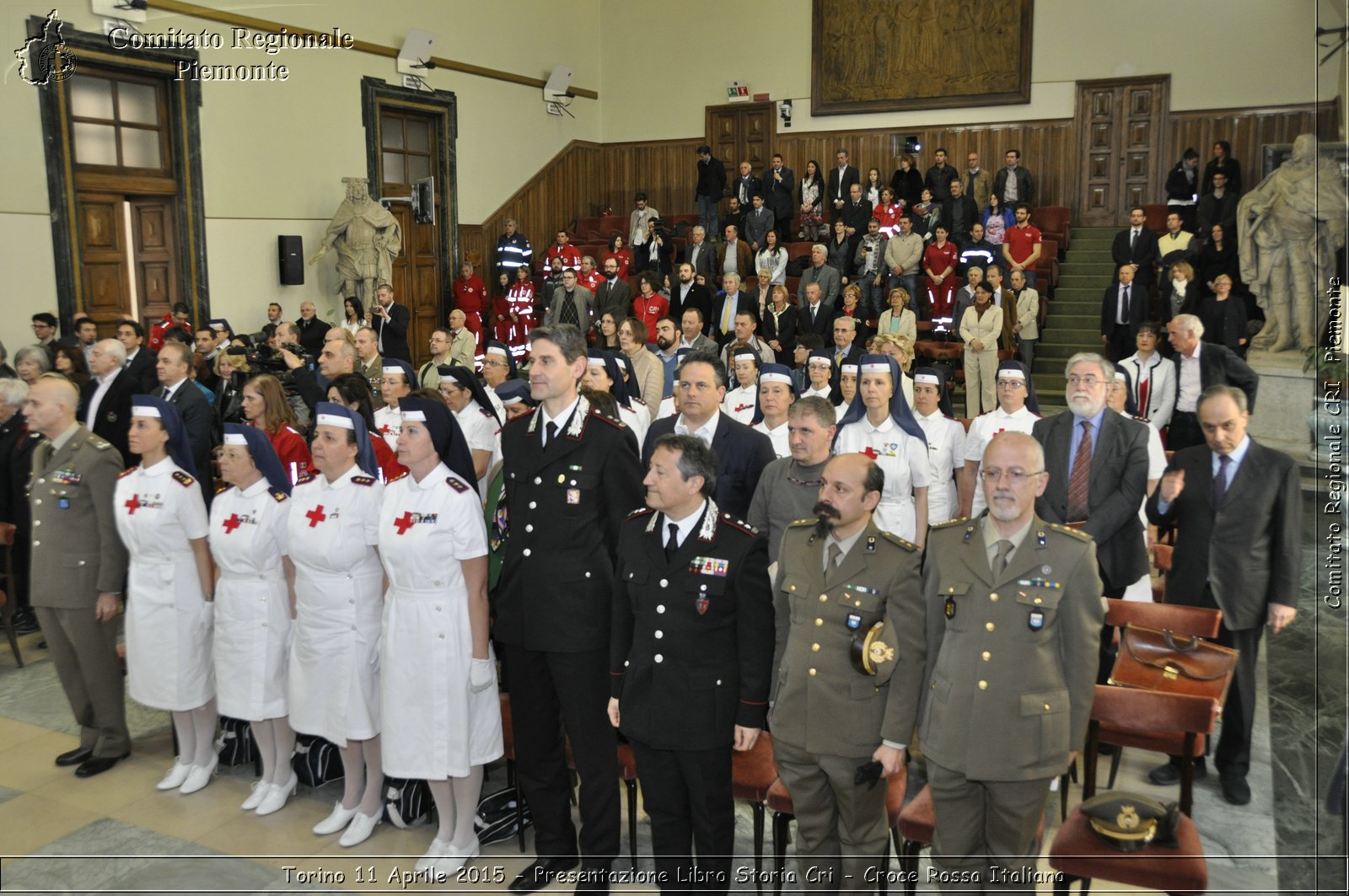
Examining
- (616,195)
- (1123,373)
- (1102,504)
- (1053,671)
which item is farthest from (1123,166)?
(1053,671)

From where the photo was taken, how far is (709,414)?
185 inches

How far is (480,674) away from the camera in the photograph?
3.82 metres

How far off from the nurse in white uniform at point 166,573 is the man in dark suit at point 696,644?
88.9 inches

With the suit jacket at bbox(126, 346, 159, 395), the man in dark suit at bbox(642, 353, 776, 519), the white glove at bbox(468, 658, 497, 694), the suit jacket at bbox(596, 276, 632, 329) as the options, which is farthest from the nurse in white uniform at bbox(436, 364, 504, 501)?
the suit jacket at bbox(596, 276, 632, 329)

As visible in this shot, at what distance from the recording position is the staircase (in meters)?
12.9

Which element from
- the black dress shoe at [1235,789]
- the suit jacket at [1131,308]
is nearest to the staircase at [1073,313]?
the suit jacket at [1131,308]

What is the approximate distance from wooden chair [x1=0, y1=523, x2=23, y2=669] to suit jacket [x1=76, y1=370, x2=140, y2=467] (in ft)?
3.37

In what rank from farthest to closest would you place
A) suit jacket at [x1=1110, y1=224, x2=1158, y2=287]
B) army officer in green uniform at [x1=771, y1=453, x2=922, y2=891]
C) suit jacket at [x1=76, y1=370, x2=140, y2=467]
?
suit jacket at [x1=1110, y1=224, x2=1158, y2=287], suit jacket at [x1=76, y1=370, x2=140, y2=467], army officer in green uniform at [x1=771, y1=453, x2=922, y2=891]

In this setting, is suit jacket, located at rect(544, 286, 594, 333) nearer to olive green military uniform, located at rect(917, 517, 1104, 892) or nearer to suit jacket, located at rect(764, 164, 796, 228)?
suit jacket, located at rect(764, 164, 796, 228)

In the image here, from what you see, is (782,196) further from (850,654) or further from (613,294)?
(850,654)

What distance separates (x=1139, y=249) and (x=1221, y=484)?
8.99 meters

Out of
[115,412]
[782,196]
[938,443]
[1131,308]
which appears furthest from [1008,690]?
[782,196]

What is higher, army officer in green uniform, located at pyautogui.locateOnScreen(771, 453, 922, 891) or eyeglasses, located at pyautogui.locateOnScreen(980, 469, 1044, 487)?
eyeglasses, located at pyautogui.locateOnScreen(980, 469, 1044, 487)

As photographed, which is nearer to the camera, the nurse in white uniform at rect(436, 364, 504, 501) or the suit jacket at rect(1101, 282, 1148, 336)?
the nurse in white uniform at rect(436, 364, 504, 501)
